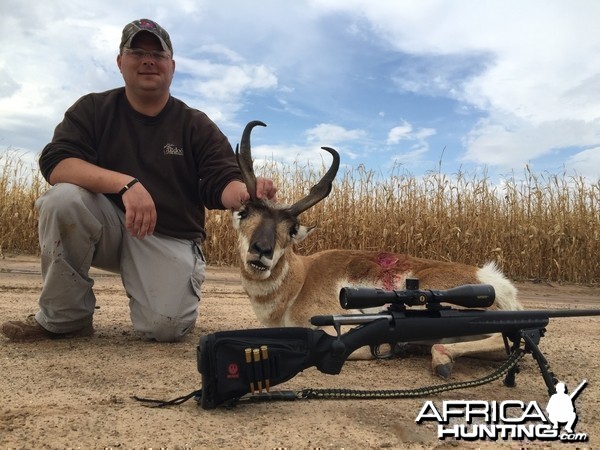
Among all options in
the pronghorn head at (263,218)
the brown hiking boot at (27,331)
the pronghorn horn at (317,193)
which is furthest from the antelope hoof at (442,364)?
the brown hiking boot at (27,331)

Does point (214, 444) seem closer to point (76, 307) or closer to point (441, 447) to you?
point (441, 447)

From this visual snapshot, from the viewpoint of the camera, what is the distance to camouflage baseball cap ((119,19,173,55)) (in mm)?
4727

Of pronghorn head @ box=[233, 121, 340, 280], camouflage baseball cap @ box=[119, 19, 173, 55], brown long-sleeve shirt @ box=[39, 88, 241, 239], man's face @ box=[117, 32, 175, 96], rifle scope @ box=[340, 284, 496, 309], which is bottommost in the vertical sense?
rifle scope @ box=[340, 284, 496, 309]

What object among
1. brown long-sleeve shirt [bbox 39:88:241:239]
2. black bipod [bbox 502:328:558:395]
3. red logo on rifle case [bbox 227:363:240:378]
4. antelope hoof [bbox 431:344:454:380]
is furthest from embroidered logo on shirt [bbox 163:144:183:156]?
black bipod [bbox 502:328:558:395]

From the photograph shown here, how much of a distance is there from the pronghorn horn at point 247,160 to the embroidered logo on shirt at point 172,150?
583mm

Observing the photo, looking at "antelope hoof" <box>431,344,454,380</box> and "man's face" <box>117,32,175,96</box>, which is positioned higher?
"man's face" <box>117,32,175,96</box>

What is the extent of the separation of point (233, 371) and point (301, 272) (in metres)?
2.44

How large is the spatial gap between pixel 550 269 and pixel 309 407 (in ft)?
39.1

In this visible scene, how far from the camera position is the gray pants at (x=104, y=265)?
430 cm

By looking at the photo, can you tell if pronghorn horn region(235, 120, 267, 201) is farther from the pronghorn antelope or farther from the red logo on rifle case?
the red logo on rifle case

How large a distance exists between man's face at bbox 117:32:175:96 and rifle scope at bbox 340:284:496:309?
297cm

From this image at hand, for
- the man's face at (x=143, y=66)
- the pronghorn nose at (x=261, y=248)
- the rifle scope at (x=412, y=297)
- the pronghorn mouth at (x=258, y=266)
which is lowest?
the rifle scope at (x=412, y=297)

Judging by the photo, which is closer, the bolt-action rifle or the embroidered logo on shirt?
the bolt-action rifle

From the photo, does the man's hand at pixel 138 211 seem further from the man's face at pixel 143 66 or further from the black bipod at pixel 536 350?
the black bipod at pixel 536 350
